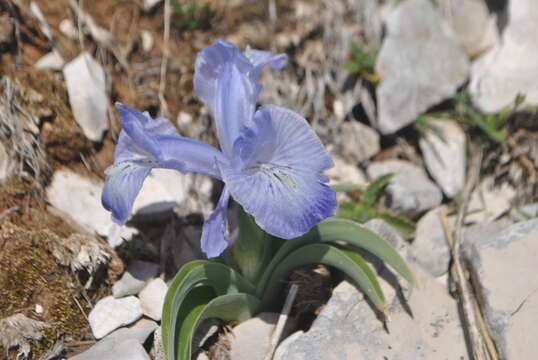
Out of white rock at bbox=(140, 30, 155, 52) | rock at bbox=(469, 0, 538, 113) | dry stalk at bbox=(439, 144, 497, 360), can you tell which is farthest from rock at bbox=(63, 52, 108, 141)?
rock at bbox=(469, 0, 538, 113)

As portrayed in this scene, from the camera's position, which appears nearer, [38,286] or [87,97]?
[38,286]

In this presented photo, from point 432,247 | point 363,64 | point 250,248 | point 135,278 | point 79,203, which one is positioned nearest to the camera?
point 250,248

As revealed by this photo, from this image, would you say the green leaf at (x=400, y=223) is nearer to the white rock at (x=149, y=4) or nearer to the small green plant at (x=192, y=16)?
the small green plant at (x=192, y=16)

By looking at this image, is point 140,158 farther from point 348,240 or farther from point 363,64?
point 363,64

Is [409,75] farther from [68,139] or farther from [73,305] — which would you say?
[73,305]

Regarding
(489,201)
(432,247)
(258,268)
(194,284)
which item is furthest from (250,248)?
(489,201)

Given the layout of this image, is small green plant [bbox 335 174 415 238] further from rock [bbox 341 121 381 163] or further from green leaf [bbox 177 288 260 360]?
green leaf [bbox 177 288 260 360]

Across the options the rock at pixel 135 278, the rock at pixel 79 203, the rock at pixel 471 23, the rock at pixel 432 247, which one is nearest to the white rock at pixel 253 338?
the rock at pixel 135 278
